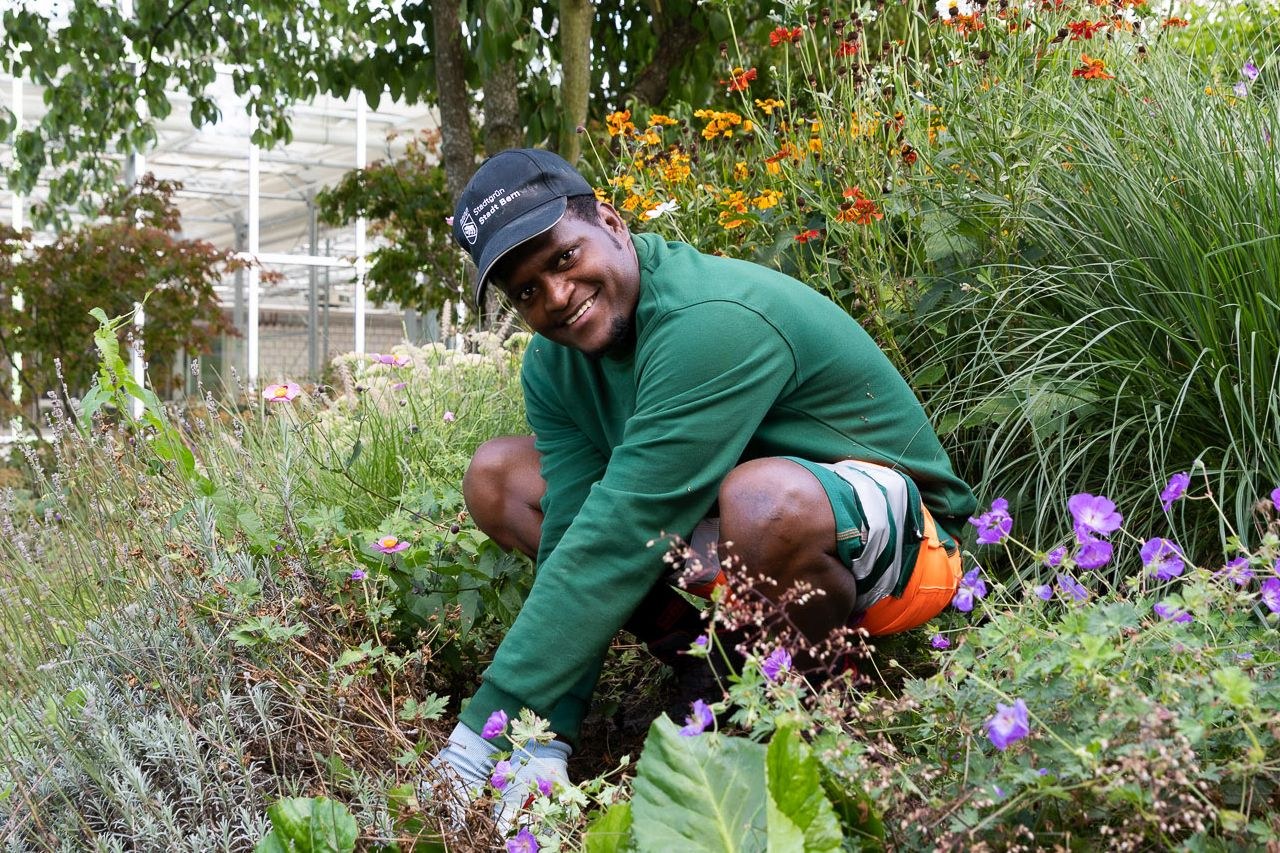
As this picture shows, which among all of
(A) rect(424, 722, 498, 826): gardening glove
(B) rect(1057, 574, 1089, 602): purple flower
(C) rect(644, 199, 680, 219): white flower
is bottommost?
(A) rect(424, 722, 498, 826): gardening glove

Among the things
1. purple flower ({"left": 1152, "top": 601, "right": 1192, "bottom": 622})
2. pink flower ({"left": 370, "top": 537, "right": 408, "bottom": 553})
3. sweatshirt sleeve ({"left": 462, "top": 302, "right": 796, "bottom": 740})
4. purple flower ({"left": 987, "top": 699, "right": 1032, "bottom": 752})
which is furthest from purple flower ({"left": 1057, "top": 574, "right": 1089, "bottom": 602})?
pink flower ({"left": 370, "top": 537, "right": 408, "bottom": 553})

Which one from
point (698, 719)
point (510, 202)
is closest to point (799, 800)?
point (698, 719)

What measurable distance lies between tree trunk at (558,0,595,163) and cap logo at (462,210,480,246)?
325 cm

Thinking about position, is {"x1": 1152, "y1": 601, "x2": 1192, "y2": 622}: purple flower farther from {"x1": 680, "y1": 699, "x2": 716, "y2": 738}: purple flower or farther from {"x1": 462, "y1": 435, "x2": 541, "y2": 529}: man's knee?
{"x1": 462, "y1": 435, "x2": 541, "y2": 529}: man's knee

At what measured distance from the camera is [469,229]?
224cm

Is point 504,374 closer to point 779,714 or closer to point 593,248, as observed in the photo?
point 593,248

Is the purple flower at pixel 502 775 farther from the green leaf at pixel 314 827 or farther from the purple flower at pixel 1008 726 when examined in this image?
the purple flower at pixel 1008 726

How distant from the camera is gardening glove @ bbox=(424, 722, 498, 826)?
1902mm

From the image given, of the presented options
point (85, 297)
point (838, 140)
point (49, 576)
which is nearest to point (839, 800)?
point (838, 140)

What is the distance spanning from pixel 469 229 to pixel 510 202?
0.11 meters

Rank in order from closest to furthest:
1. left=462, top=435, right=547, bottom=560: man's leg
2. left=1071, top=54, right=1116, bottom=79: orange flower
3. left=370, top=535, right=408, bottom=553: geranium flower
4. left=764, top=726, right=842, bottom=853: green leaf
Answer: left=764, top=726, right=842, bottom=853: green leaf < left=370, top=535, right=408, bottom=553: geranium flower < left=462, top=435, right=547, bottom=560: man's leg < left=1071, top=54, right=1116, bottom=79: orange flower

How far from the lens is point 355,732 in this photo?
2.16 metres

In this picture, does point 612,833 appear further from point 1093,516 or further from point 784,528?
point 1093,516

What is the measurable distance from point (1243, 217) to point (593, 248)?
1.47 m
